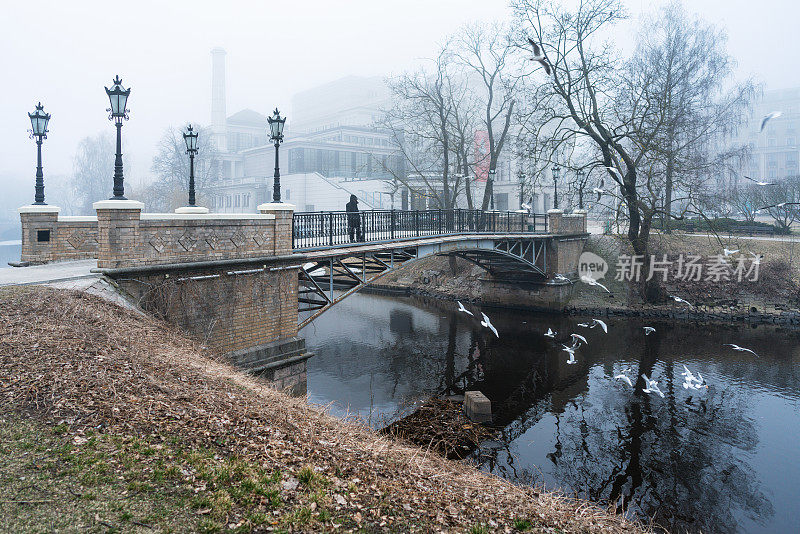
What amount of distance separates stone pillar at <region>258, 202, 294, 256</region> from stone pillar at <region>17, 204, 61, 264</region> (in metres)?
4.63

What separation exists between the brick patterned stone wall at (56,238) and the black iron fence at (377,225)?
16.8ft

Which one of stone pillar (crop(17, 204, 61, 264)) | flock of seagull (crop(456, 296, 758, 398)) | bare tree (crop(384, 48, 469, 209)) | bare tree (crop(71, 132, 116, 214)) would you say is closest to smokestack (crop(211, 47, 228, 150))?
bare tree (crop(71, 132, 116, 214))

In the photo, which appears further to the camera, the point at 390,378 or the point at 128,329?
the point at 390,378

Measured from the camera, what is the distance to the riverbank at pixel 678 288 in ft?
81.8

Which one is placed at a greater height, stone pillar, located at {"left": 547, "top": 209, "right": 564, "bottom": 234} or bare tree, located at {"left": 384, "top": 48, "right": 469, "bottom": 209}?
bare tree, located at {"left": 384, "top": 48, "right": 469, "bottom": 209}

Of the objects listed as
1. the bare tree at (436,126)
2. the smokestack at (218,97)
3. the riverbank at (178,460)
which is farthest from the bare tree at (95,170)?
the riverbank at (178,460)

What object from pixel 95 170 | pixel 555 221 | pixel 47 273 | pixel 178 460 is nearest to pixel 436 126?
pixel 555 221

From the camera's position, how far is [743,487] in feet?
33.9

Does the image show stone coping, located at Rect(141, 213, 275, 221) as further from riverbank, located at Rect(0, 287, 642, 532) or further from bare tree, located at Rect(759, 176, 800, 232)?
bare tree, located at Rect(759, 176, 800, 232)

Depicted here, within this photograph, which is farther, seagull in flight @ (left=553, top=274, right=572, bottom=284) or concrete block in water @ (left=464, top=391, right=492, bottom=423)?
seagull in flight @ (left=553, top=274, right=572, bottom=284)

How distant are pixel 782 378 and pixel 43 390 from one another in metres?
19.2

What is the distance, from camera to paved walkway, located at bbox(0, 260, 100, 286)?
30.5 feet

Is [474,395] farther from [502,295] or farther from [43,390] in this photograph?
[502,295]

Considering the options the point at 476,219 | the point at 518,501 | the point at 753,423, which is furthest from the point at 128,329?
the point at 476,219
